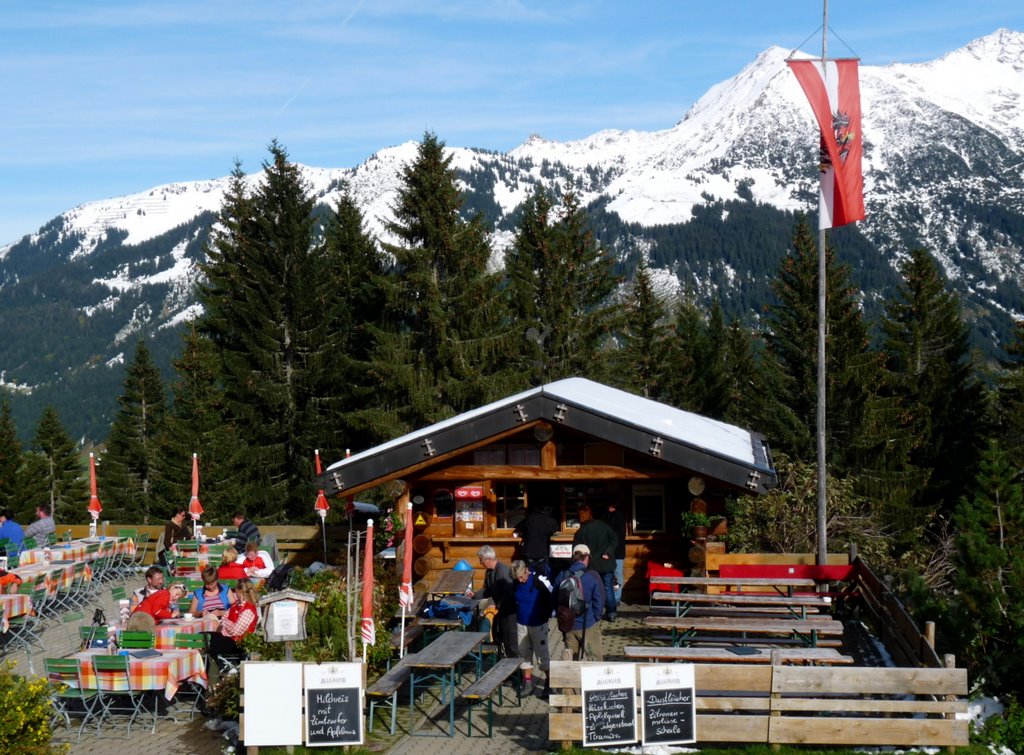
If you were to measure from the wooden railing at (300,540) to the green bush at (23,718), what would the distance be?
1196 centimetres

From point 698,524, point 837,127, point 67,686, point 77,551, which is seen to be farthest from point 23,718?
point 837,127

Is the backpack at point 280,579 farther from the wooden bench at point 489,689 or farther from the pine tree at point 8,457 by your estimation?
the pine tree at point 8,457

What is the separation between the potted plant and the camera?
16.8 meters

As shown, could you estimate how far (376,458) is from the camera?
1711 cm

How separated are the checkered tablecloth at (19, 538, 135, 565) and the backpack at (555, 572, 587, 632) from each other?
33.2 ft

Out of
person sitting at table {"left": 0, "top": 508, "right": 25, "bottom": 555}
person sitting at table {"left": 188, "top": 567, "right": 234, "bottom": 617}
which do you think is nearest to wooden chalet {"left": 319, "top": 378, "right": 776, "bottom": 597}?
person sitting at table {"left": 188, "top": 567, "right": 234, "bottom": 617}

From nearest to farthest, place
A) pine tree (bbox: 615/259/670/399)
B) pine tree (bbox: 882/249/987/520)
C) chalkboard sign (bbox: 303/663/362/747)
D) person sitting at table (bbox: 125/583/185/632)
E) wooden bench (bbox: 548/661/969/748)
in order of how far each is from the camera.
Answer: wooden bench (bbox: 548/661/969/748), chalkboard sign (bbox: 303/663/362/747), person sitting at table (bbox: 125/583/185/632), pine tree (bbox: 882/249/987/520), pine tree (bbox: 615/259/670/399)

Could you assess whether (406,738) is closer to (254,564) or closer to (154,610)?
(154,610)

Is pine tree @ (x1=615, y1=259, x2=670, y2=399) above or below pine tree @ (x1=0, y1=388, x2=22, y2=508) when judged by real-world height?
above

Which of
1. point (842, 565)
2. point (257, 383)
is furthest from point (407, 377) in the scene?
point (842, 565)

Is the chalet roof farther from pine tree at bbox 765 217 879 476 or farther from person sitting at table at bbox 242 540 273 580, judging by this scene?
pine tree at bbox 765 217 879 476

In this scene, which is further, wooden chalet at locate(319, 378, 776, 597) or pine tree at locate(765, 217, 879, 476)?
pine tree at locate(765, 217, 879, 476)

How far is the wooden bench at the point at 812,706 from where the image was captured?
991 centimetres

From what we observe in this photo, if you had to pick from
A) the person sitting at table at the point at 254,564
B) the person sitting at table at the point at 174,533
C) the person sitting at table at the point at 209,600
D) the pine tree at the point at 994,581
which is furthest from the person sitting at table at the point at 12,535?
Result: the pine tree at the point at 994,581
